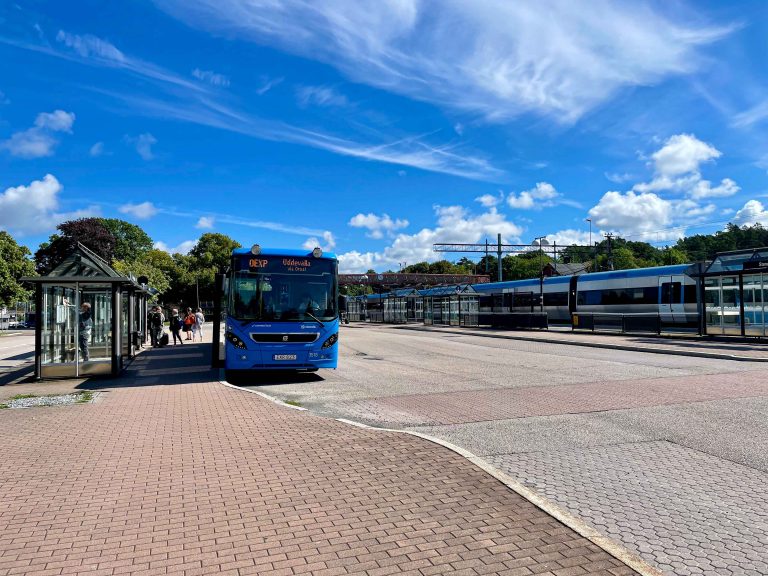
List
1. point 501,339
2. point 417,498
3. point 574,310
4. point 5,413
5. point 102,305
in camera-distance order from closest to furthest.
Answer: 1. point 417,498
2. point 5,413
3. point 102,305
4. point 501,339
5. point 574,310

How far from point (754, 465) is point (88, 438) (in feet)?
24.8

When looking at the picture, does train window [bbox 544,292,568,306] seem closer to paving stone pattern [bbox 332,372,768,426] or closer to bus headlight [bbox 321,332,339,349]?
paving stone pattern [bbox 332,372,768,426]

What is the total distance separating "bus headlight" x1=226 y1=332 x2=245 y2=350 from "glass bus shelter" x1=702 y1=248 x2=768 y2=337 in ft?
65.1

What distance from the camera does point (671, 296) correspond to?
103 ft

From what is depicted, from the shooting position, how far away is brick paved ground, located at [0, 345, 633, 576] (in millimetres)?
3719

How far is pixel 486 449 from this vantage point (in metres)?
6.59

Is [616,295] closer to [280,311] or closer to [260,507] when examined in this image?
[280,311]

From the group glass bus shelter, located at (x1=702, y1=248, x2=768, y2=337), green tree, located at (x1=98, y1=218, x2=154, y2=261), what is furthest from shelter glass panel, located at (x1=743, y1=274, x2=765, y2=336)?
green tree, located at (x1=98, y1=218, x2=154, y2=261)

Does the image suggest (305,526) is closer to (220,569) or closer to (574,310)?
(220,569)

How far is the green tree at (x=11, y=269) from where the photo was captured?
143 ft

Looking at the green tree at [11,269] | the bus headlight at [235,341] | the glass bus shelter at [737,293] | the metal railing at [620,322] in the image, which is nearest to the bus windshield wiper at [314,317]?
the bus headlight at [235,341]

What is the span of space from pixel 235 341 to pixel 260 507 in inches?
316

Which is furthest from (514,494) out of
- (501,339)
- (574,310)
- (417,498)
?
(574,310)

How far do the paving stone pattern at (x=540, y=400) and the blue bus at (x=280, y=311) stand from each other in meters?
2.92
